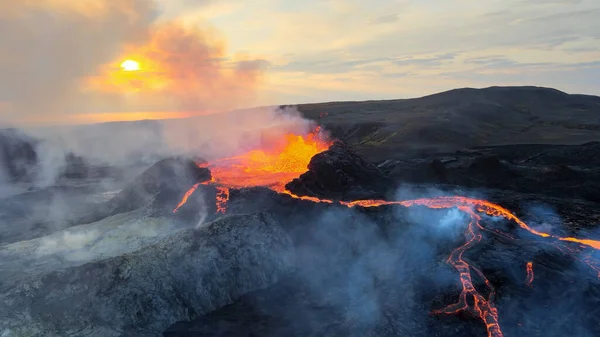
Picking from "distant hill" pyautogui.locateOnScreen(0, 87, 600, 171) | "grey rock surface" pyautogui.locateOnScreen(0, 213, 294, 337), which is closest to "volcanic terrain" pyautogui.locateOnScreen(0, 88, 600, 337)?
"grey rock surface" pyautogui.locateOnScreen(0, 213, 294, 337)

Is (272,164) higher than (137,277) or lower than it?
higher

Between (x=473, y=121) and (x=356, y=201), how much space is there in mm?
78336

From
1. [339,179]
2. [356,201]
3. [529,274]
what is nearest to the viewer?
[529,274]

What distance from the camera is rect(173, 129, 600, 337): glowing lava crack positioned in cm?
2561

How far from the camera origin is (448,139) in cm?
8650

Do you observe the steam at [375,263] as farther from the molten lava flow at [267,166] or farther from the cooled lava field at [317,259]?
the molten lava flow at [267,166]

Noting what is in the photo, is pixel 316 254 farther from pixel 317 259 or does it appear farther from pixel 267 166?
pixel 267 166

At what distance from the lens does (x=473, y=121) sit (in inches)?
4151

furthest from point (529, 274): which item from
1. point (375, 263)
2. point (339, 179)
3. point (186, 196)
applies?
point (186, 196)

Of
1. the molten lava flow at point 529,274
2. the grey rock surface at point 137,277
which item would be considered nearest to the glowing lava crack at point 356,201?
the molten lava flow at point 529,274

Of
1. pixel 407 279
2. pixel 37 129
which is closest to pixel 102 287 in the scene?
pixel 407 279

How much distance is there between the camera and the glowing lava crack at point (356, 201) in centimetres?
2561

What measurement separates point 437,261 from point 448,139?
200ft

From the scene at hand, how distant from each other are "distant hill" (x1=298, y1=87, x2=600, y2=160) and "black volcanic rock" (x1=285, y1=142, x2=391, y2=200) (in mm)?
29443
